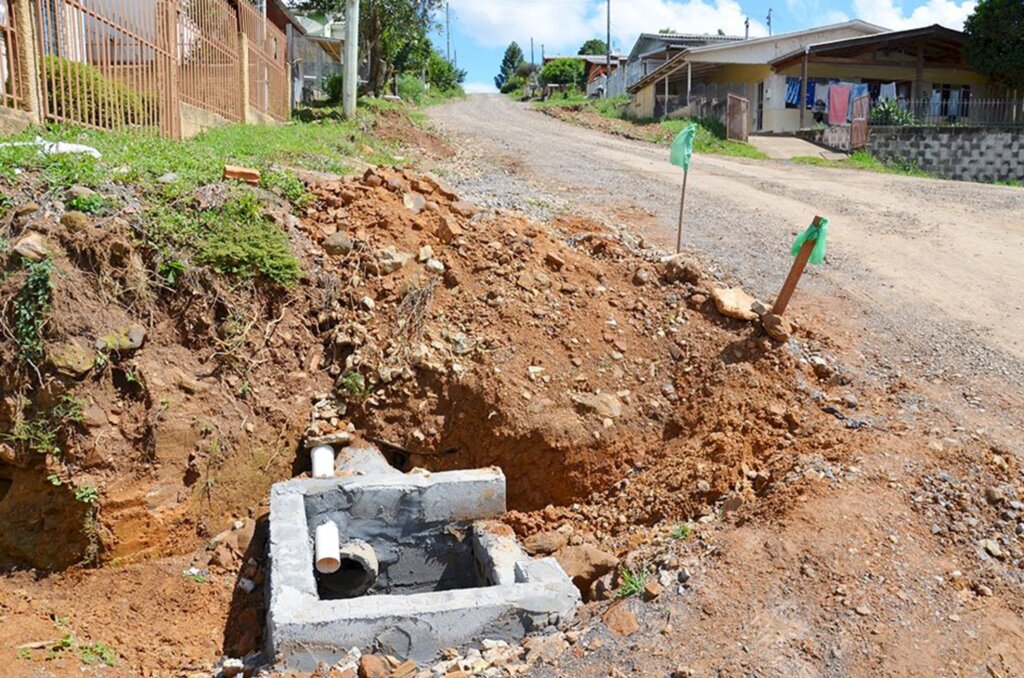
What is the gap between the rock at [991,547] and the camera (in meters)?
4.09

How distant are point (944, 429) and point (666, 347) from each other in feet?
5.92

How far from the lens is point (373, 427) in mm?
5742

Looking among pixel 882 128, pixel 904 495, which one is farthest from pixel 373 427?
pixel 882 128

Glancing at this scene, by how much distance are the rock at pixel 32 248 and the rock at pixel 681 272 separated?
4.16 meters

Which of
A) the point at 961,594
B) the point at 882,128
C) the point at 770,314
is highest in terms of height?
the point at 882,128

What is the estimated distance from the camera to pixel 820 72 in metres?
24.0

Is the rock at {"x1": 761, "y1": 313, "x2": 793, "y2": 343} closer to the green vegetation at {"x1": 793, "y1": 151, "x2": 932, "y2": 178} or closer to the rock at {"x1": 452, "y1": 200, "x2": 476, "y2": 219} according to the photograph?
the rock at {"x1": 452, "y1": 200, "x2": 476, "y2": 219}

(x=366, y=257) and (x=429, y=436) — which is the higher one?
(x=366, y=257)

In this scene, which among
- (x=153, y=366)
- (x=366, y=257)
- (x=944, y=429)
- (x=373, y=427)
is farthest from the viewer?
(x=366, y=257)

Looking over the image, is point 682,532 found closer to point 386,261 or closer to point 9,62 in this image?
point 386,261

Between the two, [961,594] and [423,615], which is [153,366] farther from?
[961,594]

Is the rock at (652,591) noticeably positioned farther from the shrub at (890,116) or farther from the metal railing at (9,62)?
the shrub at (890,116)

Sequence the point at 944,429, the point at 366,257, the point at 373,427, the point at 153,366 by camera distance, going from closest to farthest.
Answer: the point at 944,429 < the point at 153,366 < the point at 373,427 < the point at 366,257

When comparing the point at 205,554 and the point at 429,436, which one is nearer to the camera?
the point at 205,554
